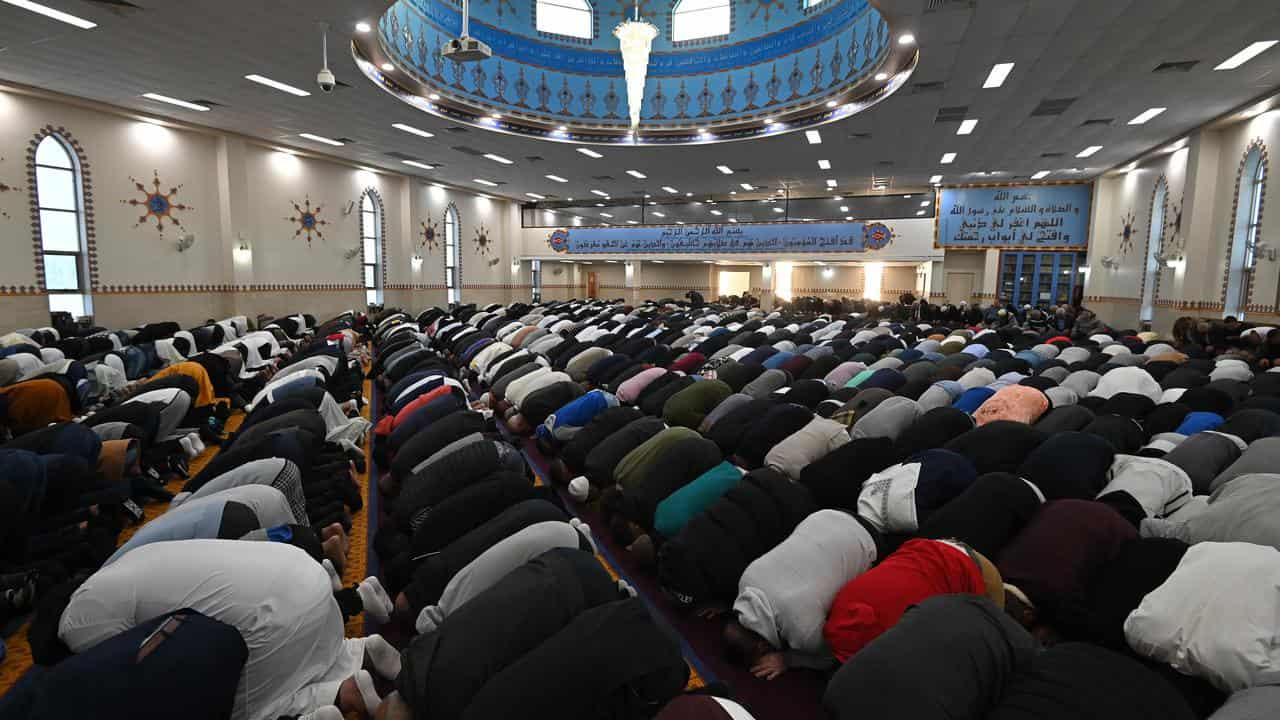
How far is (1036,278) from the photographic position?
1470 centimetres

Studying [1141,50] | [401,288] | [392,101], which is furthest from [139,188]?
[1141,50]

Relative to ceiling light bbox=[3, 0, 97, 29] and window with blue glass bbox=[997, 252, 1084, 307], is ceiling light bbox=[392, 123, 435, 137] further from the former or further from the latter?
window with blue glass bbox=[997, 252, 1084, 307]

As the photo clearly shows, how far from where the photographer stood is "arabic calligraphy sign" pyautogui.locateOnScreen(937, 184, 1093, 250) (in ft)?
43.6

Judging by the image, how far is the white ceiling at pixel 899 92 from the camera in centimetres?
571

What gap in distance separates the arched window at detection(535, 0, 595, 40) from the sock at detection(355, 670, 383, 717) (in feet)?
36.2

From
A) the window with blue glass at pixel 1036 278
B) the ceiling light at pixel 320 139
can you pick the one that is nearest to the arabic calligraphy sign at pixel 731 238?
the window with blue glass at pixel 1036 278

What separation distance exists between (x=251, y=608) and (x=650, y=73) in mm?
11029

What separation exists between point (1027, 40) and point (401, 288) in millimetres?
13328

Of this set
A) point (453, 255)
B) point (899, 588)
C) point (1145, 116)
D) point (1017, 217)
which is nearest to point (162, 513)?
point (899, 588)

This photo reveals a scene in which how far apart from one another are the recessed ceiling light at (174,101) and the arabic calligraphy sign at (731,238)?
10.0 metres

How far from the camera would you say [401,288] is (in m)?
15.0

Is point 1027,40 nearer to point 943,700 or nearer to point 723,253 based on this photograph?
point 943,700

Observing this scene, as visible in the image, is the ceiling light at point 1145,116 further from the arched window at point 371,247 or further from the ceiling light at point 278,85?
the arched window at point 371,247

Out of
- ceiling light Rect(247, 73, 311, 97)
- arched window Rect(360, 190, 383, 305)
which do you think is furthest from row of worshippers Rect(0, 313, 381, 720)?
arched window Rect(360, 190, 383, 305)
